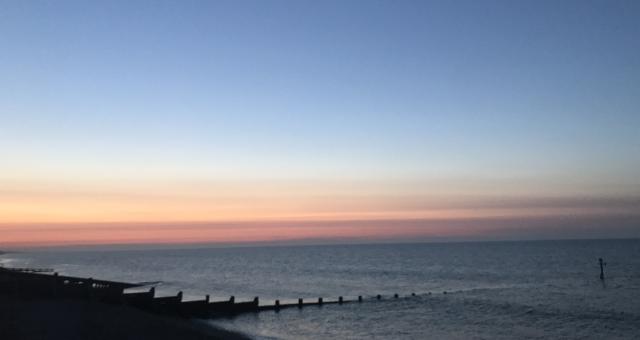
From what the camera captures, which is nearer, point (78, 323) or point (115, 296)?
point (78, 323)

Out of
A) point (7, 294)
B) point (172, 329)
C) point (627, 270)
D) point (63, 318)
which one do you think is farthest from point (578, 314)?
point (627, 270)

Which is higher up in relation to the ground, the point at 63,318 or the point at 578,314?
the point at 63,318

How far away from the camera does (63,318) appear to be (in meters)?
23.9

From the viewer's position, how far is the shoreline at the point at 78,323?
817 inches

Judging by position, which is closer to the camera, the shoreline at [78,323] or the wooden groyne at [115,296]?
the shoreline at [78,323]

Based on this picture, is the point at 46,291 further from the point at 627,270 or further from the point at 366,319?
the point at 627,270

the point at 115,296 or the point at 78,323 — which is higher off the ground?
the point at 78,323

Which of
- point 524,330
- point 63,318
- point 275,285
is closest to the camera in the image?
point 63,318

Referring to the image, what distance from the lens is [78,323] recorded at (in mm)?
22984

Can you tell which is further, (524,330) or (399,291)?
(399,291)

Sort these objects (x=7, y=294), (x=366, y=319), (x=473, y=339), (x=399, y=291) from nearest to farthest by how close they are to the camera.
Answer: (x=7, y=294) → (x=473, y=339) → (x=366, y=319) → (x=399, y=291)

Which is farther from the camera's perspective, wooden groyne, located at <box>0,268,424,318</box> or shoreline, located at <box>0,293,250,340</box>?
wooden groyne, located at <box>0,268,424,318</box>

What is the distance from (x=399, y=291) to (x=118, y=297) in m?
34.6

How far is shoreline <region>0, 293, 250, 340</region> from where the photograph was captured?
2075 centimetres
